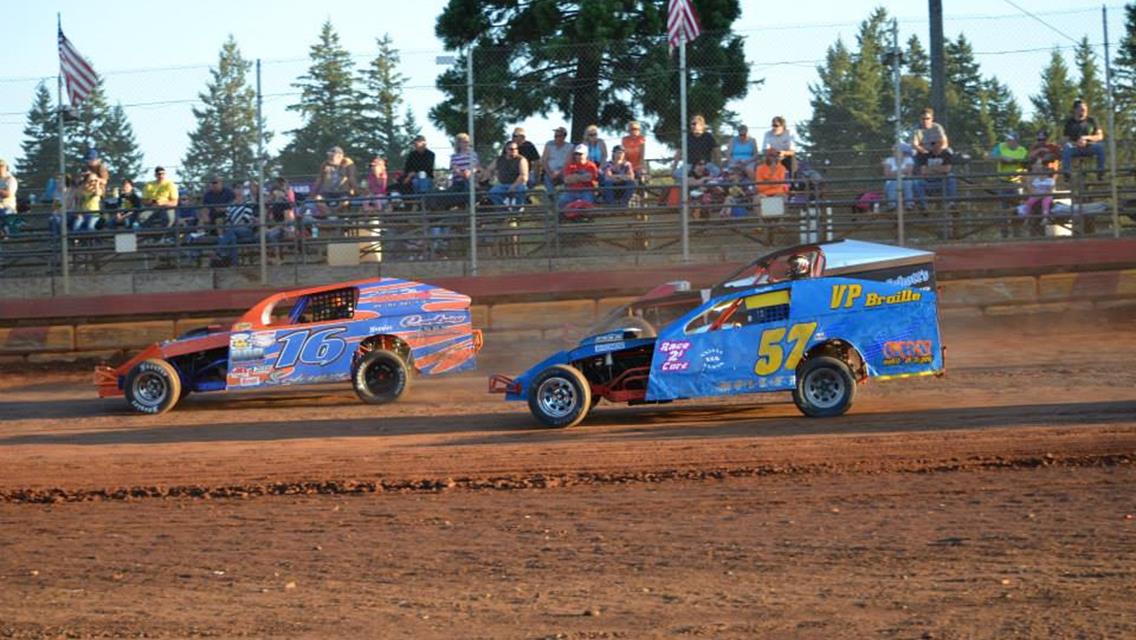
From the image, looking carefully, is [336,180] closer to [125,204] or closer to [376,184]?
[376,184]

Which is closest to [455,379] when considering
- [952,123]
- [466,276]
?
[466,276]

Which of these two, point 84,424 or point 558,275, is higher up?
point 558,275

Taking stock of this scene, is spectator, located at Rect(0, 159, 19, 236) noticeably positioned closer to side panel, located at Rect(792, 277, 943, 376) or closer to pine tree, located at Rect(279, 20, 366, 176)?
pine tree, located at Rect(279, 20, 366, 176)

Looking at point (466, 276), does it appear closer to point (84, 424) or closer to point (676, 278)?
point (676, 278)

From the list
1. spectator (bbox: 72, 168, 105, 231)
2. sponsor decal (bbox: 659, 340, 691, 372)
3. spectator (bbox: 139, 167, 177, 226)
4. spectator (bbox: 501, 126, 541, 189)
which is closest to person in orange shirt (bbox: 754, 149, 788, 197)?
spectator (bbox: 501, 126, 541, 189)

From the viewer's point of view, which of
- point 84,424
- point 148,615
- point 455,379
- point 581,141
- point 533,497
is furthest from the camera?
point 581,141

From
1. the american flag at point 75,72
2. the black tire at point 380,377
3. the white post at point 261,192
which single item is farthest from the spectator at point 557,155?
the american flag at point 75,72

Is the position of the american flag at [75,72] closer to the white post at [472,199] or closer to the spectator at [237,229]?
the spectator at [237,229]

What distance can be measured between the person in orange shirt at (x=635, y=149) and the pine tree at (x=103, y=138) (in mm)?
7093

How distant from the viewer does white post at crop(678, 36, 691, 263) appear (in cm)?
1864

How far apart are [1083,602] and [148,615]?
196 inches

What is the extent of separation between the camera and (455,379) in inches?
744

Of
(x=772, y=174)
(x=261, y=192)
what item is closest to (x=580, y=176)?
(x=772, y=174)

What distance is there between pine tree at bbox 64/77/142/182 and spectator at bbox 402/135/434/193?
3.97 m
